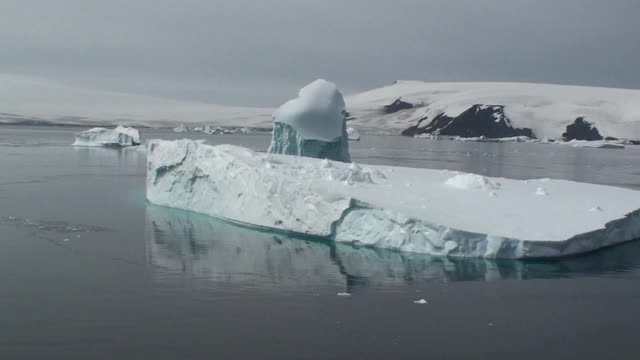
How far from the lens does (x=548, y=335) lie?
5.90 m

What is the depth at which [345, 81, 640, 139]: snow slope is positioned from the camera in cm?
4559

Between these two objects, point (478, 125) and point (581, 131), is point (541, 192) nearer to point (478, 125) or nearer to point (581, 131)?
point (581, 131)

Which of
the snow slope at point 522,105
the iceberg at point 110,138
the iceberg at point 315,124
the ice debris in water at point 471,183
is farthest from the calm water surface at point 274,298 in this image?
the snow slope at point 522,105

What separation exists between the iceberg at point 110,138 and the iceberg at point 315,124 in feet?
47.8

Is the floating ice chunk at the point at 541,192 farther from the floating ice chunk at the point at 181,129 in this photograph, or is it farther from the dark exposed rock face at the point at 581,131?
the floating ice chunk at the point at 181,129

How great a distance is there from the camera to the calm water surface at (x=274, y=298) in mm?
5473

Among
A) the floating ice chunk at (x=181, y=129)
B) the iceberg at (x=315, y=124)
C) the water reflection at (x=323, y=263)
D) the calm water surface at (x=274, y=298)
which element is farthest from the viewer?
the floating ice chunk at (x=181, y=129)

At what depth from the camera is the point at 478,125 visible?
1951 inches

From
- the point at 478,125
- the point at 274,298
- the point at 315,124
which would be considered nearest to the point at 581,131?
the point at 478,125

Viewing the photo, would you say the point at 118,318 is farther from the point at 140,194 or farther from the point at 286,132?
the point at 286,132

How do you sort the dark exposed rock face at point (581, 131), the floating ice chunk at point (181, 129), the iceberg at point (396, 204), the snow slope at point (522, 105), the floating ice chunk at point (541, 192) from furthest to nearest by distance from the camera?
the floating ice chunk at point (181, 129) → the snow slope at point (522, 105) → the dark exposed rock face at point (581, 131) → the floating ice chunk at point (541, 192) → the iceberg at point (396, 204)

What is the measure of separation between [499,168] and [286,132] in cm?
858

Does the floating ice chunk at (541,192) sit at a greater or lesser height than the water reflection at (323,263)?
greater

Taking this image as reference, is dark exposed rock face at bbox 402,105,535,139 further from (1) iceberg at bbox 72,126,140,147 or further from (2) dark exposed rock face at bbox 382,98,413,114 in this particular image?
(1) iceberg at bbox 72,126,140,147
